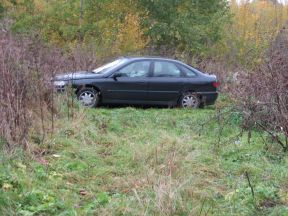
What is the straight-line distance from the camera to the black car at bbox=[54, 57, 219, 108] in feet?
42.1

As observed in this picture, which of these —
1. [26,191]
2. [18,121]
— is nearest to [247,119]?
[18,121]

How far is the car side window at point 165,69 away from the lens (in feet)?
44.7

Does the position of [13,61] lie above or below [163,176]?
above

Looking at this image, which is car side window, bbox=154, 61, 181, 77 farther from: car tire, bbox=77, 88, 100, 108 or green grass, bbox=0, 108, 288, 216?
green grass, bbox=0, 108, 288, 216

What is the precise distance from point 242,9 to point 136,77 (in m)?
22.1

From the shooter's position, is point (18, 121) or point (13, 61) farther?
point (13, 61)

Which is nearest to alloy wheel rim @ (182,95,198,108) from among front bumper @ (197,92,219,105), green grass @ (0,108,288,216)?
front bumper @ (197,92,219,105)

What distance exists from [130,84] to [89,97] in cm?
114

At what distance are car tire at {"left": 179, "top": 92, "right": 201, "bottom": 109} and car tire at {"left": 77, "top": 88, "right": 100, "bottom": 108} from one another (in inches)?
95.9

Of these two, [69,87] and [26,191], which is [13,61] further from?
[26,191]

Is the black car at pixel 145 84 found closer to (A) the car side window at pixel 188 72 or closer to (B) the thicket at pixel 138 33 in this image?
(A) the car side window at pixel 188 72

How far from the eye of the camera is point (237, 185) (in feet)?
20.9

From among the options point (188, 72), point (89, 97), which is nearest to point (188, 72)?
point (188, 72)

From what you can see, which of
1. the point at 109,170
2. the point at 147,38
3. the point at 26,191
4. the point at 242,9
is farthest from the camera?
the point at 242,9
